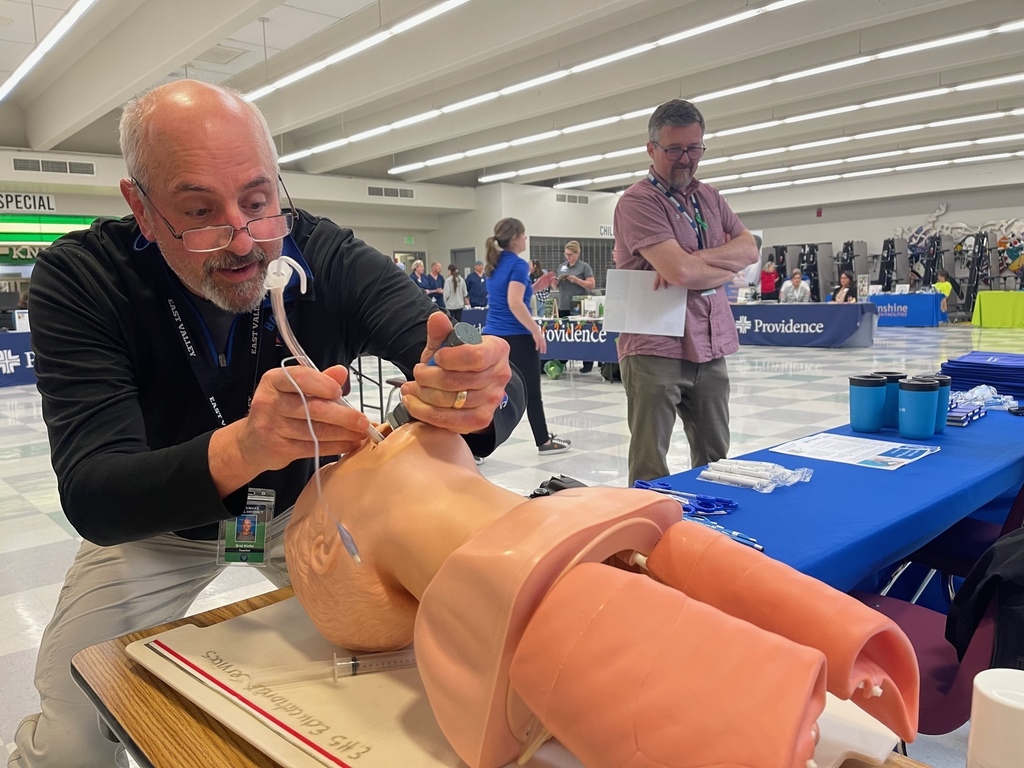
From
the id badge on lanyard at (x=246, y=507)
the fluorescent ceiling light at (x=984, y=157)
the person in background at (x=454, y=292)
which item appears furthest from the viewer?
the fluorescent ceiling light at (x=984, y=157)

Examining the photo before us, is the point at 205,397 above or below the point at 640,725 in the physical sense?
above

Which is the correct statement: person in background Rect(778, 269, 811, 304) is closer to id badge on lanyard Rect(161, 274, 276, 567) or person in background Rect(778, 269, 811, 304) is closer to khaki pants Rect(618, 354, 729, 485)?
khaki pants Rect(618, 354, 729, 485)

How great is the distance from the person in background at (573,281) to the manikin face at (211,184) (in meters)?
7.25

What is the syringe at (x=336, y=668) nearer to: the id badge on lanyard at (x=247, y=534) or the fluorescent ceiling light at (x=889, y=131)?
the id badge on lanyard at (x=247, y=534)

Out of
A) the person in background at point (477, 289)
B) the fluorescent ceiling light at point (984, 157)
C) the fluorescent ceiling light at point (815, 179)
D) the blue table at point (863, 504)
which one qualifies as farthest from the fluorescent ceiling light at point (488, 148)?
the blue table at point (863, 504)

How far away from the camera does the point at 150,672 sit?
0.97 m

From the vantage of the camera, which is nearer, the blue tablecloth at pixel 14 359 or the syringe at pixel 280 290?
the syringe at pixel 280 290

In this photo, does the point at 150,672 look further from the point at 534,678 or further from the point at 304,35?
the point at 304,35

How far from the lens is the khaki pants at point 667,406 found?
89.9 inches

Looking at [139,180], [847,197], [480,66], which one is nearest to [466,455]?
[139,180]

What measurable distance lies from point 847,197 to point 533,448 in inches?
688

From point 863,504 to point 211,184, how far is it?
4.15ft

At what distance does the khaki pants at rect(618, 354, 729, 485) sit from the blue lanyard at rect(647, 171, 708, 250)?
1.35 feet

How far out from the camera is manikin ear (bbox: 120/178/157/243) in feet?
3.91
